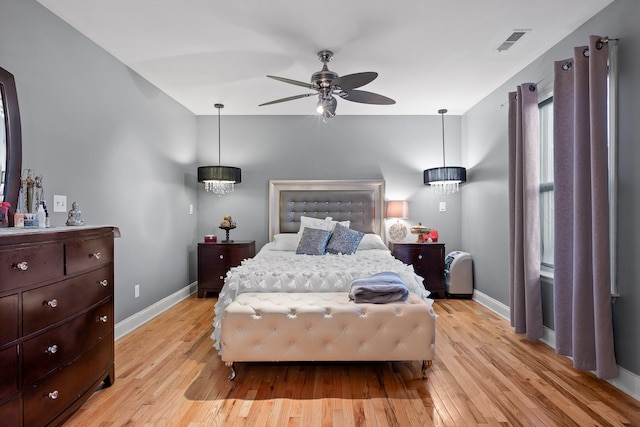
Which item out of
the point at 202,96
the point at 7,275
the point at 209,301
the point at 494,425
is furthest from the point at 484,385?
the point at 202,96

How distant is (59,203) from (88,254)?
0.86m

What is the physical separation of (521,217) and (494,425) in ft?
6.63

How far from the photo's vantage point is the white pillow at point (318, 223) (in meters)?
4.71

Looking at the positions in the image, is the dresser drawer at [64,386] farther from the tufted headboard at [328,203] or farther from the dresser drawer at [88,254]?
the tufted headboard at [328,203]

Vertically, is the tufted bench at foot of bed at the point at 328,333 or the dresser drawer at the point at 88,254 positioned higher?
the dresser drawer at the point at 88,254

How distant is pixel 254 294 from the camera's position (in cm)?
278

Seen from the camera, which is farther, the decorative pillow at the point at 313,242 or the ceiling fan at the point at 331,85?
the decorative pillow at the point at 313,242

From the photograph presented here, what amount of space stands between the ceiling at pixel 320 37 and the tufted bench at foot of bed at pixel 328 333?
7.00ft

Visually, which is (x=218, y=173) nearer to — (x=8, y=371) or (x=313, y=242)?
(x=313, y=242)

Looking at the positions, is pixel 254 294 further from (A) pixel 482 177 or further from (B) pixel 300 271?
(A) pixel 482 177

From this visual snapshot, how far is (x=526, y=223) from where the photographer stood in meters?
3.22

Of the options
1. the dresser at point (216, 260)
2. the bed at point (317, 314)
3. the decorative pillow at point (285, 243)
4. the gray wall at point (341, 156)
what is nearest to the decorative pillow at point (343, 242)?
the bed at point (317, 314)

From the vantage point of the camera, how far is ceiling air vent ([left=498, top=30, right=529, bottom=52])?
2.90m

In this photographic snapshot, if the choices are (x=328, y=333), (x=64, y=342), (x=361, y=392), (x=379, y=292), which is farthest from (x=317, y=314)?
(x=64, y=342)
